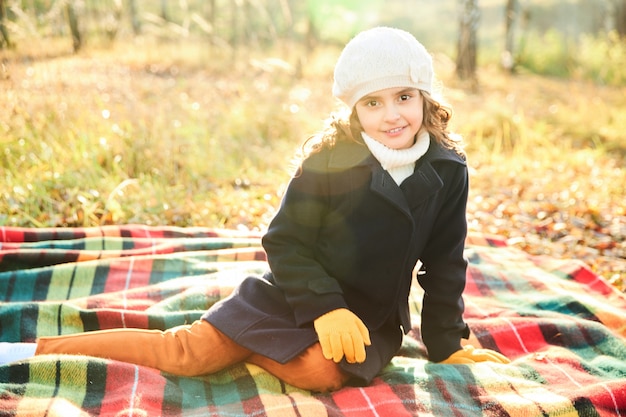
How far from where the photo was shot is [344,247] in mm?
2150

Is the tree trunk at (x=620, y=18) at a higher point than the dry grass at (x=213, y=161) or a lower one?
→ higher

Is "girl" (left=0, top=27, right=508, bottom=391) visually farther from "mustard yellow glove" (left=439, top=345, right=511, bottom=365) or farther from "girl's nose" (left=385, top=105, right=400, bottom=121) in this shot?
"mustard yellow glove" (left=439, top=345, right=511, bottom=365)

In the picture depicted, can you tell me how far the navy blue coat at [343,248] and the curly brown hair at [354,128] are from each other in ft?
0.13

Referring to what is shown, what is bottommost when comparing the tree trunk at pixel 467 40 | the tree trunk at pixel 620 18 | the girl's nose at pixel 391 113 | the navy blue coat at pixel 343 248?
the navy blue coat at pixel 343 248

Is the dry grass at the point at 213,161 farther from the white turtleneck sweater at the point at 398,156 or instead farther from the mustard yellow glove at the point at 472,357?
the white turtleneck sweater at the point at 398,156

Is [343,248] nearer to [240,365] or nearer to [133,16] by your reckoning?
[240,365]

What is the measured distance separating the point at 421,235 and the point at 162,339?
1032 mm

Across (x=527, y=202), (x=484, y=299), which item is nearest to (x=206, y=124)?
(x=527, y=202)

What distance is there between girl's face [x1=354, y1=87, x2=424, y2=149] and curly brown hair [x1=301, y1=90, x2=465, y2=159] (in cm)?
5

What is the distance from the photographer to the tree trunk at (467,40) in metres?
9.49

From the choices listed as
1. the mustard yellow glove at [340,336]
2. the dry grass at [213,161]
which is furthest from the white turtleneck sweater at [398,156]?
the dry grass at [213,161]

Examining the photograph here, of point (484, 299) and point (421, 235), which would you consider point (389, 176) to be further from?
point (484, 299)

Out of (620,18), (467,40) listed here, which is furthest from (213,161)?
(620,18)

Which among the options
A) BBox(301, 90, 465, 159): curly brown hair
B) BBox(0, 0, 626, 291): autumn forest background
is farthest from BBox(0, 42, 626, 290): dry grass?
BBox(301, 90, 465, 159): curly brown hair
